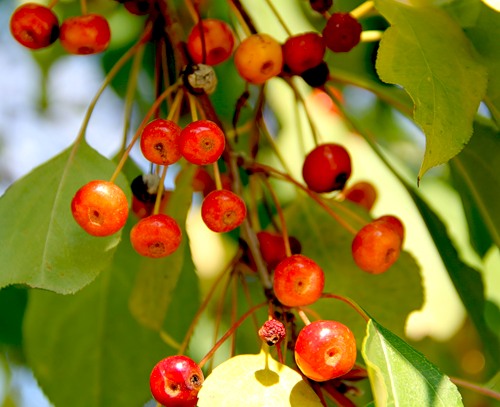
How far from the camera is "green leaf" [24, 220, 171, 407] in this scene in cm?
148

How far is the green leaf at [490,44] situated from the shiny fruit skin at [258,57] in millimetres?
257

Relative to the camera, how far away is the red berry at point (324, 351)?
2.87ft

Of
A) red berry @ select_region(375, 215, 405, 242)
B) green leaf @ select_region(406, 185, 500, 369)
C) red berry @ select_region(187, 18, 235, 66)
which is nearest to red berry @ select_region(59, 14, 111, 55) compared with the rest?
red berry @ select_region(187, 18, 235, 66)

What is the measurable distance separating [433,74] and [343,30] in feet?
0.72

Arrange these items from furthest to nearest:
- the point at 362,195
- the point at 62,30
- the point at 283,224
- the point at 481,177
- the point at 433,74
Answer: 1. the point at 362,195
2. the point at 481,177
3. the point at 62,30
4. the point at 283,224
5. the point at 433,74

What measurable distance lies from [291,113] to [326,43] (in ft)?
2.33

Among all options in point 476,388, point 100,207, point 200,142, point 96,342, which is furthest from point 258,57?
point 96,342

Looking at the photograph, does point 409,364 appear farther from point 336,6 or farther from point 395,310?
point 336,6

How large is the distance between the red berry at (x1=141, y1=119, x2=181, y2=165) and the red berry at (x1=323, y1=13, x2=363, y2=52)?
0.28 meters

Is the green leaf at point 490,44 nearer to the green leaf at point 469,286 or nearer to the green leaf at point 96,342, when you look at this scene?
the green leaf at point 469,286

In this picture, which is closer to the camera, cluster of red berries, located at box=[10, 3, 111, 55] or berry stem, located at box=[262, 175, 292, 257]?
berry stem, located at box=[262, 175, 292, 257]

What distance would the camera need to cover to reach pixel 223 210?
1.02m

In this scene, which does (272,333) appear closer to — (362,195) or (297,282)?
(297,282)

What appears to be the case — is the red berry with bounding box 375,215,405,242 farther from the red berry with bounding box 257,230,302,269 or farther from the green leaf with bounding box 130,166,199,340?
the green leaf with bounding box 130,166,199,340
